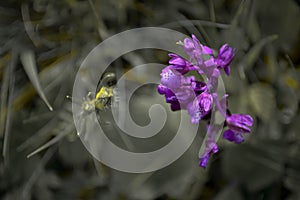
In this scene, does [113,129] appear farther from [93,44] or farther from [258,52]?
[258,52]

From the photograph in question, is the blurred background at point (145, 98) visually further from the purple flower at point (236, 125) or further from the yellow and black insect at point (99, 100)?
the purple flower at point (236, 125)

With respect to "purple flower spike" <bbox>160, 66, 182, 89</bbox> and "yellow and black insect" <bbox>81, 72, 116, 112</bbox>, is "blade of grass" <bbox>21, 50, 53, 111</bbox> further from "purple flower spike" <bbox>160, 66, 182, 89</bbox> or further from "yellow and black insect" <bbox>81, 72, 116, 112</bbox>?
"purple flower spike" <bbox>160, 66, 182, 89</bbox>

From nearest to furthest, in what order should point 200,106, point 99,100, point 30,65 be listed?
point 200,106, point 99,100, point 30,65

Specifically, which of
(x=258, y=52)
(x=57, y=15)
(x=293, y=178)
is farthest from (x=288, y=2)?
(x=57, y=15)

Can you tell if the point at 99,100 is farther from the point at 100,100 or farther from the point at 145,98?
the point at 145,98

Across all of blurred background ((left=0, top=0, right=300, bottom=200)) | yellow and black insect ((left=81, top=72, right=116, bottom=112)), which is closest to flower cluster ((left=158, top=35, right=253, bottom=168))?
yellow and black insect ((left=81, top=72, right=116, bottom=112))

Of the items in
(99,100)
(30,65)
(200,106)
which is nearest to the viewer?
(200,106)

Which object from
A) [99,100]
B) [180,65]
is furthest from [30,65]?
[180,65]
